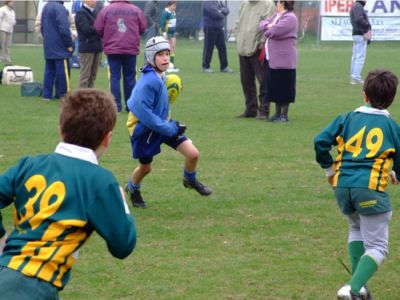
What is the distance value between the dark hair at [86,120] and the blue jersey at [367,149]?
2057 mm

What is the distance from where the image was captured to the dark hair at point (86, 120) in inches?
131

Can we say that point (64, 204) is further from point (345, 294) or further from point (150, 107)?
point (150, 107)

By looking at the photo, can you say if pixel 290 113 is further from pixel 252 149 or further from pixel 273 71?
pixel 252 149

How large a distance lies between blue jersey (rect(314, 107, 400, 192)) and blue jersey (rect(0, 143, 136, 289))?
6.69ft

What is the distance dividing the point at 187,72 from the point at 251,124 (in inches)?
352

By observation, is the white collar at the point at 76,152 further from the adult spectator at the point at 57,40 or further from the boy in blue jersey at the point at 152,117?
the adult spectator at the point at 57,40

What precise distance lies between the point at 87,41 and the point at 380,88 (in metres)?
9.90

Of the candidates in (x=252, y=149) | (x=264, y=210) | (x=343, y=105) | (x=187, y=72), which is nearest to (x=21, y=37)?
(x=187, y=72)

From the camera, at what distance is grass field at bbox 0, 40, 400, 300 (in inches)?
220

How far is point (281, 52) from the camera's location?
41.4 feet

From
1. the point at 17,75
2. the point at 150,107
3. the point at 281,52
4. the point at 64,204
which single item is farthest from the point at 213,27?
the point at 64,204

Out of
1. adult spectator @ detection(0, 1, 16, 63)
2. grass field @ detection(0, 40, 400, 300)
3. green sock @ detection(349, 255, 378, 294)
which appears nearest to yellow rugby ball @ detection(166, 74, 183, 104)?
grass field @ detection(0, 40, 400, 300)

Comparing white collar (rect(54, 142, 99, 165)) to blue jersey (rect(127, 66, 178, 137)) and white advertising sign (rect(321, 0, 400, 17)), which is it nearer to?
blue jersey (rect(127, 66, 178, 137))

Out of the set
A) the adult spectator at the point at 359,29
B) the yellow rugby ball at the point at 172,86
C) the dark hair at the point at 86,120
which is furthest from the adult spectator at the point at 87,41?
the dark hair at the point at 86,120
